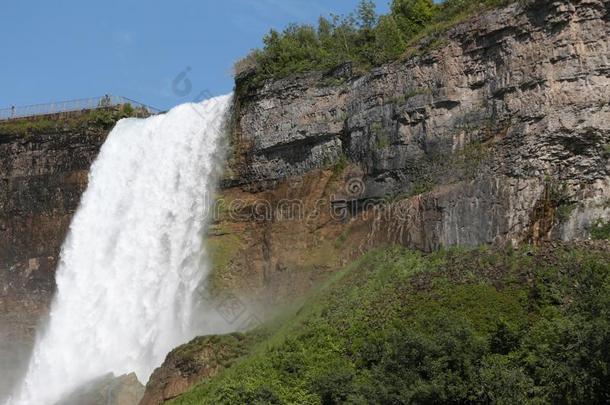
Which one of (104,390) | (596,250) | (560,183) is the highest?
(560,183)

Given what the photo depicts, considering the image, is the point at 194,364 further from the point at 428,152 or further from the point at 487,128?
the point at 487,128

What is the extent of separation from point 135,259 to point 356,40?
1125 cm

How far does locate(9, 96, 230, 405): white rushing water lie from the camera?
106 ft

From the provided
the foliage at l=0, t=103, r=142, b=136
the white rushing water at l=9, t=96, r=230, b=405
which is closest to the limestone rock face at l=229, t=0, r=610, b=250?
the white rushing water at l=9, t=96, r=230, b=405

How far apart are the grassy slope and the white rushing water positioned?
289 inches

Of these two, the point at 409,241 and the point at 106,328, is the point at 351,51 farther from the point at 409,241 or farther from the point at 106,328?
the point at 106,328

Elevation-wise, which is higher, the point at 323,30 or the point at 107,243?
the point at 323,30

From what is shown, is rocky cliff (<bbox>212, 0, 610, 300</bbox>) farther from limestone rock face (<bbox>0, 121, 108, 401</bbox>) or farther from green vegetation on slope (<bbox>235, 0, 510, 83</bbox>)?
limestone rock face (<bbox>0, 121, 108, 401</bbox>)

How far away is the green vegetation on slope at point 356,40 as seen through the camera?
30.6 m

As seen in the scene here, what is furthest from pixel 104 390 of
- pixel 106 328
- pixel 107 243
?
pixel 107 243

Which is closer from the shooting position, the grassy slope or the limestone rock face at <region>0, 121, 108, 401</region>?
the grassy slope

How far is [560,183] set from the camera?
2503 cm

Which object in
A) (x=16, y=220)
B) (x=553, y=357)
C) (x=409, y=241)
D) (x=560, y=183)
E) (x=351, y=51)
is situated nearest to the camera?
(x=553, y=357)

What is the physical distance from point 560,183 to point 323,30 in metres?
13.2
